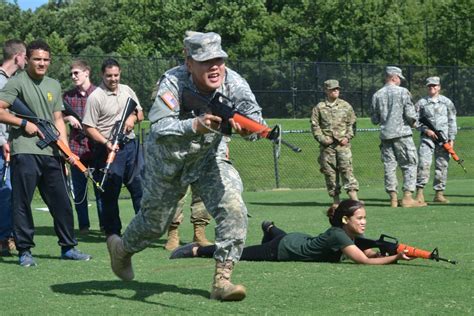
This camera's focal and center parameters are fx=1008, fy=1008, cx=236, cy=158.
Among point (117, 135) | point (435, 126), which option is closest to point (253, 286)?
point (117, 135)

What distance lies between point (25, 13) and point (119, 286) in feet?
226

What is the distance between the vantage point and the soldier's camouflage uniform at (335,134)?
601 inches

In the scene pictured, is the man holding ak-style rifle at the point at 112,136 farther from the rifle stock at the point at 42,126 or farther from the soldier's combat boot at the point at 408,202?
the soldier's combat boot at the point at 408,202

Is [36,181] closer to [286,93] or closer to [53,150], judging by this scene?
[53,150]

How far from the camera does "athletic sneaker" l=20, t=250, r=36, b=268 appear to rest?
929 cm

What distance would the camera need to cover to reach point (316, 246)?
8859mm

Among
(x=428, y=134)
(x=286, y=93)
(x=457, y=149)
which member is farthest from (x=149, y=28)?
(x=428, y=134)

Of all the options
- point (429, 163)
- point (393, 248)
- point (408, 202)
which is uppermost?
point (393, 248)

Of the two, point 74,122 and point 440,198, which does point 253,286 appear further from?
point 440,198

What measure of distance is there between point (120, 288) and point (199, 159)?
1.40m

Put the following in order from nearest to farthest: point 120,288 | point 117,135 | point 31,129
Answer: point 120,288, point 31,129, point 117,135

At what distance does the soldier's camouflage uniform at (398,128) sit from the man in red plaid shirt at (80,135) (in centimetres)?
488

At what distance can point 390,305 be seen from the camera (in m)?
6.71

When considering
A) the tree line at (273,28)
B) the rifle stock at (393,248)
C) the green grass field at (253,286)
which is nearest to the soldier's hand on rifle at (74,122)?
the green grass field at (253,286)
